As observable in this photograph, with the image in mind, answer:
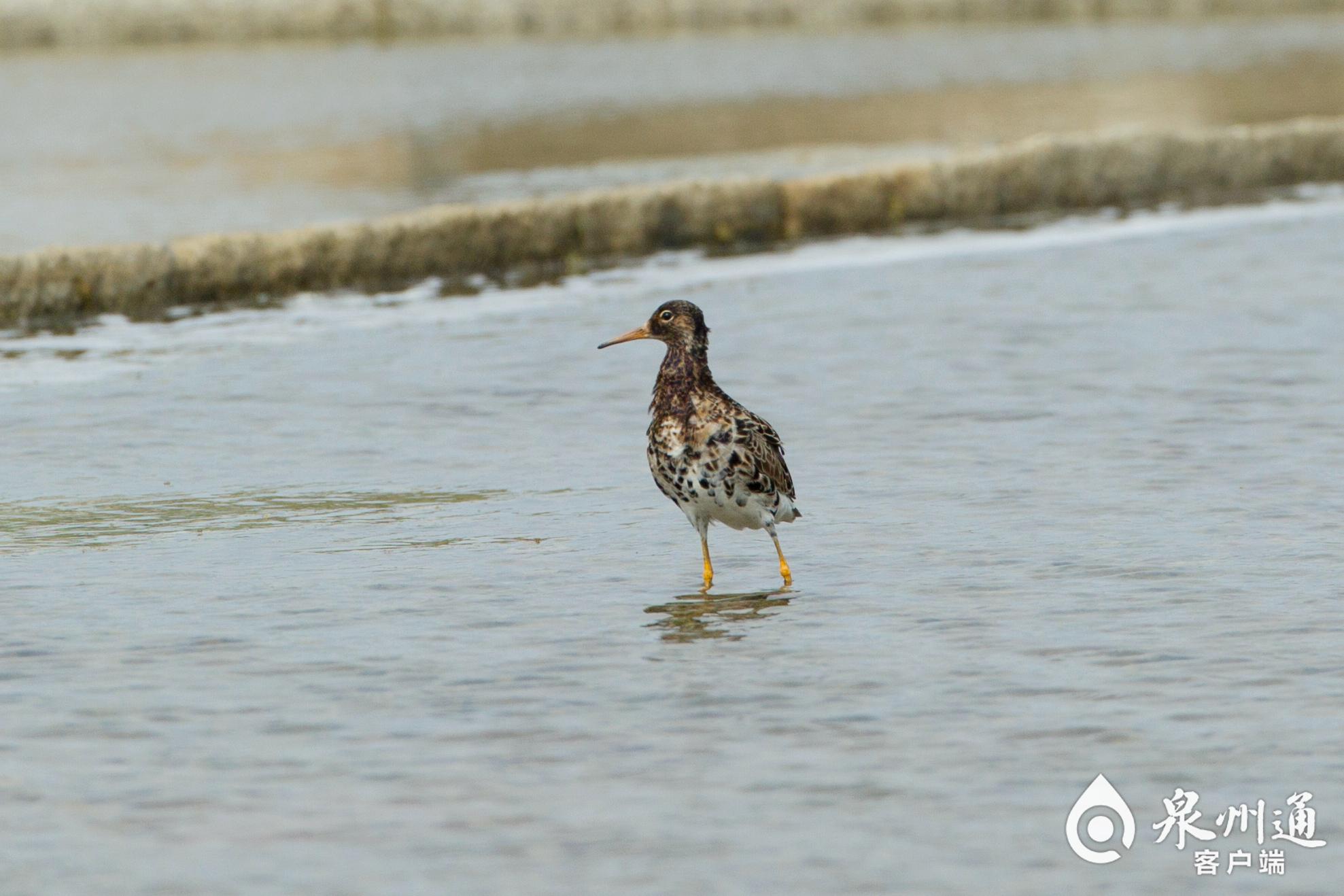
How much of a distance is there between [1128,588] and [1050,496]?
1921 mm

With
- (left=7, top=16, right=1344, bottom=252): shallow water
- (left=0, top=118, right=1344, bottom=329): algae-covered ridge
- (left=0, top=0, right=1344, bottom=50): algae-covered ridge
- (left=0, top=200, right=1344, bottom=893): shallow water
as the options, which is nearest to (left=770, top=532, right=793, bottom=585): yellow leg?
(left=0, top=200, right=1344, bottom=893): shallow water

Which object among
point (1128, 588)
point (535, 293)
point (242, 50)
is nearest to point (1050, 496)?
point (1128, 588)

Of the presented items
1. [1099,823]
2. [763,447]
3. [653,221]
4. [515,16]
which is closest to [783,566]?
[763,447]

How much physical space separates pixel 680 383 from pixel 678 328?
0.44 metres

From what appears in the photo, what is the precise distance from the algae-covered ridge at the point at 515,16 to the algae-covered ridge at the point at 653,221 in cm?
4009

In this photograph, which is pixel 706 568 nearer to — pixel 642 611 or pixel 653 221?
pixel 642 611

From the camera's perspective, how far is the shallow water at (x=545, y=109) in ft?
89.2

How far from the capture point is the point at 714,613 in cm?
959

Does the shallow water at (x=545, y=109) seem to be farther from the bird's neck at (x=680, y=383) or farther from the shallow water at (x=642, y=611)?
the bird's neck at (x=680, y=383)

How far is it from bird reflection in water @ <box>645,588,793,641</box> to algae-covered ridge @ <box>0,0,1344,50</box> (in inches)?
2192

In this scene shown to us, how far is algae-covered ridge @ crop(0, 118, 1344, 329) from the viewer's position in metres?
18.4

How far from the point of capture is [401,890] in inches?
252

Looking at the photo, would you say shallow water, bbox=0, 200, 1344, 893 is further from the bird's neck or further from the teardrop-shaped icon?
the bird's neck

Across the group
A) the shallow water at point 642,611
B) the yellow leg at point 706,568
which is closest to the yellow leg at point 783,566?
the shallow water at point 642,611
